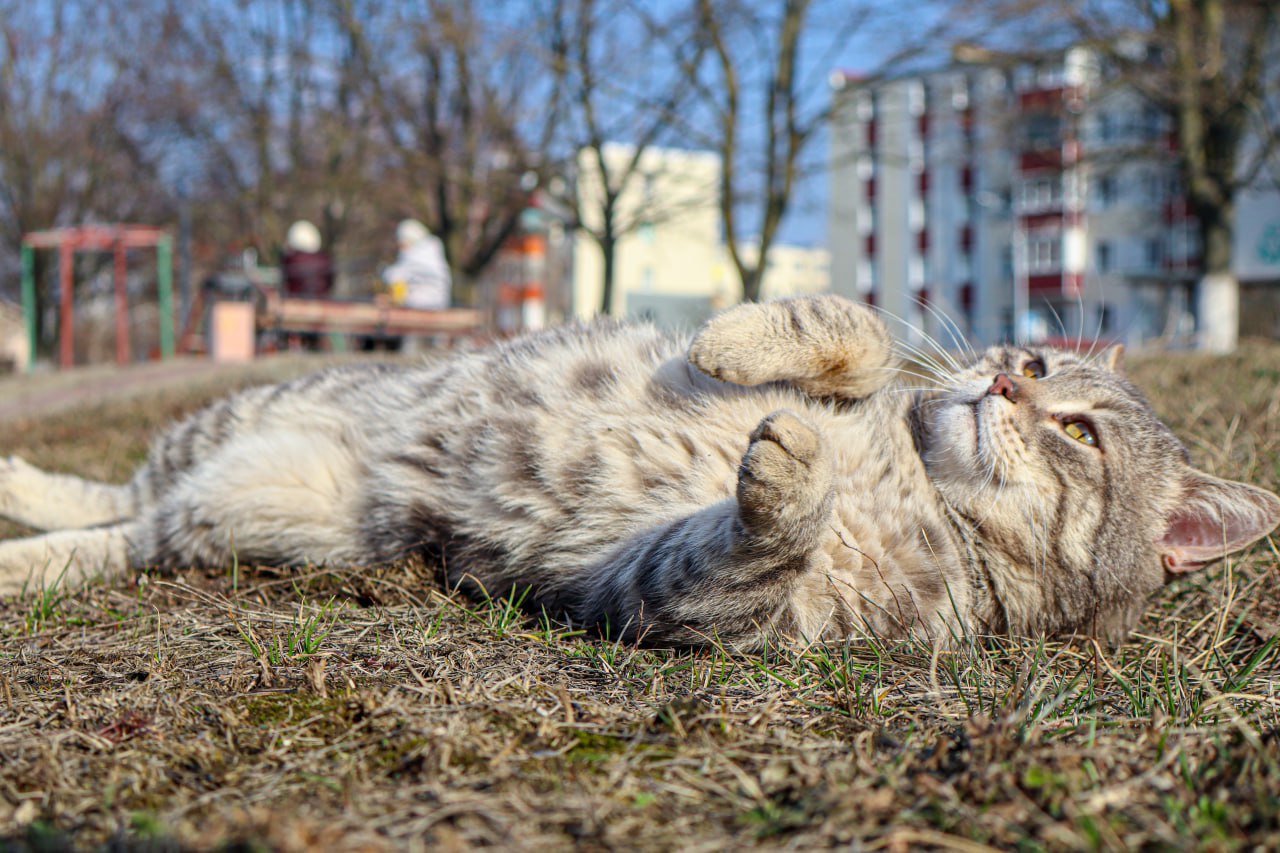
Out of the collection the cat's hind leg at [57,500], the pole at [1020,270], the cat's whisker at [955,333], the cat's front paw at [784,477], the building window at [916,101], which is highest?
the building window at [916,101]

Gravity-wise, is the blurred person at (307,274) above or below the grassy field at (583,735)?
above

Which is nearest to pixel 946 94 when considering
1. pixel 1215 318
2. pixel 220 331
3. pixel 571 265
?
pixel 1215 318

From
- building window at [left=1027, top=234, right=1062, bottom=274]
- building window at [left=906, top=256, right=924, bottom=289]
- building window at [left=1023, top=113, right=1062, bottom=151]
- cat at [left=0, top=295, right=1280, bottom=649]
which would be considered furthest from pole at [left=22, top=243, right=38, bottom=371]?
building window at [left=1027, top=234, right=1062, bottom=274]

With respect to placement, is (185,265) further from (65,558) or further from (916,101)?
(916,101)

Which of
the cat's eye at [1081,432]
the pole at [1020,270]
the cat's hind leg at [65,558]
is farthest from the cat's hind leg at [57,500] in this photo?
the pole at [1020,270]

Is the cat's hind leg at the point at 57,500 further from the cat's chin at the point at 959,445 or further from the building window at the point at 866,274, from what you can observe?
Result: the building window at the point at 866,274

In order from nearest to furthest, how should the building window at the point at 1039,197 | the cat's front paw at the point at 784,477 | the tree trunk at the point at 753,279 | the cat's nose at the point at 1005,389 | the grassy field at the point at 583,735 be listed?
the grassy field at the point at 583,735
the cat's front paw at the point at 784,477
the cat's nose at the point at 1005,389
the tree trunk at the point at 753,279
the building window at the point at 1039,197

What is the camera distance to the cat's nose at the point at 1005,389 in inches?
102

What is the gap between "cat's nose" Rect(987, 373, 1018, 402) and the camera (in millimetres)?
2602

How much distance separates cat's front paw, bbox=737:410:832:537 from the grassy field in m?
0.28

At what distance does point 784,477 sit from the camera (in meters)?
1.95

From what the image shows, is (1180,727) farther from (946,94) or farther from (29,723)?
(946,94)

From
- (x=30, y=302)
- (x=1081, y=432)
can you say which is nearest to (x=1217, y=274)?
(x=1081, y=432)

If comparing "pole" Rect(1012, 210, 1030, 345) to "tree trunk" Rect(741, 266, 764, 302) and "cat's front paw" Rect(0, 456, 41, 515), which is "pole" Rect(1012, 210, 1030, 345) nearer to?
"tree trunk" Rect(741, 266, 764, 302)
